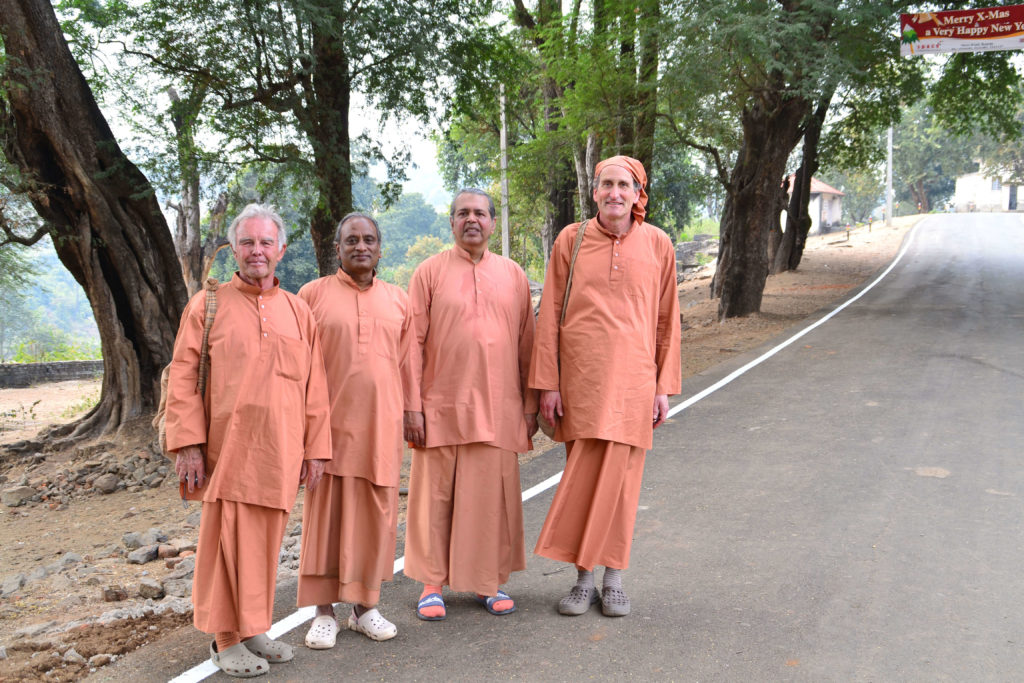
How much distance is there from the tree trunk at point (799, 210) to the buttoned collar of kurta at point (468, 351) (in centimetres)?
1925

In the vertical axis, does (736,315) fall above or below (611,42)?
below

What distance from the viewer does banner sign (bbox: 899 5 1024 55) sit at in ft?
45.4

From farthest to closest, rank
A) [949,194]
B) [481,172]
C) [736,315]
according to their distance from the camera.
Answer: [949,194] < [481,172] < [736,315]

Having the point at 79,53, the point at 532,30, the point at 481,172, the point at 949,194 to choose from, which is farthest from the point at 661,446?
the point at 949,194

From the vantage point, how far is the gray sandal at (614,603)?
411 centimetres

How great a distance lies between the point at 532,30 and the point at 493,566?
574 inches

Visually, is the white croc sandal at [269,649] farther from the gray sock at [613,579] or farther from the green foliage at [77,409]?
the green foliage at [77,409]

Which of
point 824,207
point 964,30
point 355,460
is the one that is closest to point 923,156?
point 824,207

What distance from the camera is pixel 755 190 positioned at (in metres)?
15.9

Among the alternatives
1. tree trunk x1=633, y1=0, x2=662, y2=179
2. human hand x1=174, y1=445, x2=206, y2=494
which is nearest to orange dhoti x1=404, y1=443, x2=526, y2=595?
human hand x1=174, y1=445, x2=206, y2=494

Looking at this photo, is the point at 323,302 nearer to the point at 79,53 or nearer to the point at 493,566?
the point at 493,566

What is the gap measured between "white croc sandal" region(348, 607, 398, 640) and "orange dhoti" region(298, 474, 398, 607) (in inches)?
2.1

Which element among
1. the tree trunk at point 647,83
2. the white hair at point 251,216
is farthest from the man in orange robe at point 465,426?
the tree trunk at point 647,83

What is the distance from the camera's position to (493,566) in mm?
4156
